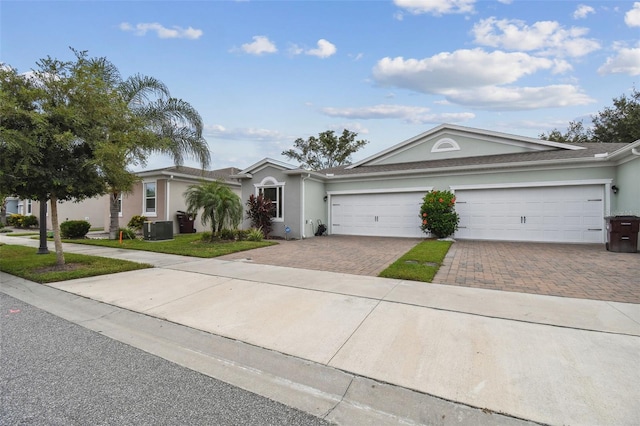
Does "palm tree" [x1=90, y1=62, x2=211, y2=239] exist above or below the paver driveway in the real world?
above

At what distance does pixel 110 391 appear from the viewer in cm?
272

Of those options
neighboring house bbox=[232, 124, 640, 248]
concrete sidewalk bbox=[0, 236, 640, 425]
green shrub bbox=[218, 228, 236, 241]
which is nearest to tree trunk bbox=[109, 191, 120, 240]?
green shrub bbox=[218, 228, 236, 241]

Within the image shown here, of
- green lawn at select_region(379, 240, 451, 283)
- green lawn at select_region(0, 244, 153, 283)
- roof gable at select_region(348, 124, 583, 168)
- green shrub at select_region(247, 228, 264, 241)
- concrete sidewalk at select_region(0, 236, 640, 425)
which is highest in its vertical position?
roof gable at select_region(348, 124, 583, 168)

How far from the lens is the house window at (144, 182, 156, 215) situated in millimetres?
17883

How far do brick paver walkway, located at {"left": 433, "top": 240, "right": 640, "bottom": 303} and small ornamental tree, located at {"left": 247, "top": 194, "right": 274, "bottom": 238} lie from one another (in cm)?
849

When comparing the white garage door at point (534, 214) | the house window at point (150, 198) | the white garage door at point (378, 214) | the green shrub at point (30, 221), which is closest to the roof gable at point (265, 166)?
the white garage door at point (378, 214)

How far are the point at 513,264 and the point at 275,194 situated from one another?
10701 mm

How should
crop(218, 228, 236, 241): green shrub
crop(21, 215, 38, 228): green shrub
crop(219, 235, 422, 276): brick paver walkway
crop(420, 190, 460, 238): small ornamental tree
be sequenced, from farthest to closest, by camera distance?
crop(21, 215, 38, 228): green shrub, crop(218, 228, 236, 241): green shrub, crop(420, 190, 460, 238): small ornamental tree, crop(219, 235, 422, 276): brick paver walkway

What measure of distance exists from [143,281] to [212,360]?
424 cm

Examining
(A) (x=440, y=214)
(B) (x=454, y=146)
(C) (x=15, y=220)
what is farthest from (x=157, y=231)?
(C) (x=15, y=220)

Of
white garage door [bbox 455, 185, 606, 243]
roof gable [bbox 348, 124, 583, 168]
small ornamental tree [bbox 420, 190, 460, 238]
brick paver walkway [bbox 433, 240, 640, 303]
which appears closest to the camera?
brick paver walkway [bbox 433, 240, 640, 303]

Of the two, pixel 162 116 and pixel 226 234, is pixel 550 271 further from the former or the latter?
pixel 162 116

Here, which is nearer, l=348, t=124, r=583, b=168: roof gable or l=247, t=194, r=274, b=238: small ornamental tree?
l=348, t=124, r=583, b=168: roof gable

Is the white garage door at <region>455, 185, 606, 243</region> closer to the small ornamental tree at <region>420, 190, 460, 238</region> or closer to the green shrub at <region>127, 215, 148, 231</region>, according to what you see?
the small ornamental tree at <region>420, 190, 460, 238</region>
